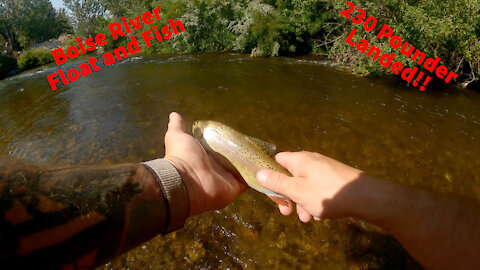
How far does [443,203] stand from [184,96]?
8604mm

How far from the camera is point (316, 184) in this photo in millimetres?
2309

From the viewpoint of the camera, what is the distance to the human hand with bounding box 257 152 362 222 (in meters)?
2.20

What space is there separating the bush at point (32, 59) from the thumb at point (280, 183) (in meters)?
28.1

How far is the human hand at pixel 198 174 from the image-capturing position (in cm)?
233

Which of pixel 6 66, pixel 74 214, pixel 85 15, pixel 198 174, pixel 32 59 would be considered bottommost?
pixel 198 174

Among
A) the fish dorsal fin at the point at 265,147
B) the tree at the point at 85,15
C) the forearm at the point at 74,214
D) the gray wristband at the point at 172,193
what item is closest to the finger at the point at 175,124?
the fish dorsal fin at the point at 265,147

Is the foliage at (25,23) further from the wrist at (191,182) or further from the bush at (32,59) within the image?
the wrist at (191,182)

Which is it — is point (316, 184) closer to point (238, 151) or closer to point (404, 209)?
point (404, 209)

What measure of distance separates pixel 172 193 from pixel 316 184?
1.24 metres

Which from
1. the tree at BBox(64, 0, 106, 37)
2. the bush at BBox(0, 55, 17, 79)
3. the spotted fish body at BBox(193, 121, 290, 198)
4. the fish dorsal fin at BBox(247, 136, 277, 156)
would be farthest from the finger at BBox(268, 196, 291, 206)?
the tree at BBox(64, 0, 106, 37)

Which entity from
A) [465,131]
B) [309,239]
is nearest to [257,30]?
[465,131]

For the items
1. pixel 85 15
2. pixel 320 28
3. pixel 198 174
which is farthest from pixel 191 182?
pixel 85 15

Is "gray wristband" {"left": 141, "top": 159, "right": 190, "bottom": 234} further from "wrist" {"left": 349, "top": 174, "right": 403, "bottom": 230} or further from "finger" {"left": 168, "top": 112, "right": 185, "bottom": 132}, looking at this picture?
"wrist" {"left": 349, "top": 174, "right": 403, "bottom": 230}

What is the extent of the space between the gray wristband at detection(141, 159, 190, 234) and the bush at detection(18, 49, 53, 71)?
2798cm
